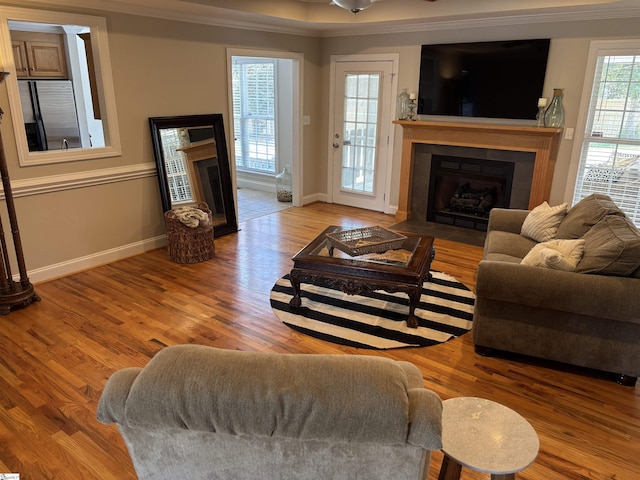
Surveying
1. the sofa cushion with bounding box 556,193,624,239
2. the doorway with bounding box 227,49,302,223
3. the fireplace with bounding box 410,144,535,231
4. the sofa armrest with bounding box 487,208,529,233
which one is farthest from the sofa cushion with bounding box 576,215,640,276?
the doorway with bounding box 227,49,302,223

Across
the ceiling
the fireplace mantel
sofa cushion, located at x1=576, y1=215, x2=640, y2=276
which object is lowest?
sofa cushion, located at x1=576, y1=215, x2=640, y2=276

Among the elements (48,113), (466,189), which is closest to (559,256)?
(466,189)

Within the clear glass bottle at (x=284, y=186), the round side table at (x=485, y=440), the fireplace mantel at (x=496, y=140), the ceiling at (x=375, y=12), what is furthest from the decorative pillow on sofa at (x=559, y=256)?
the clear glass bottle at (x=284, y=186)

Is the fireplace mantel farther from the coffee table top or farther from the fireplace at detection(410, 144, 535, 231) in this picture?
the coffee table top

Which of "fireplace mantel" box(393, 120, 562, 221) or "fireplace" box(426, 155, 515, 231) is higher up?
"fireplace mantel" box(393, 120, 562, 221)

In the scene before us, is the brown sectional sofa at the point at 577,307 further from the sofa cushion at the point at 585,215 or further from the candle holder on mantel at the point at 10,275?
the candle holder on mantel at the point at 10,275

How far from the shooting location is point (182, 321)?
339 centimetres

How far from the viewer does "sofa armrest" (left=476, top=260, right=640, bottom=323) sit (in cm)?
249

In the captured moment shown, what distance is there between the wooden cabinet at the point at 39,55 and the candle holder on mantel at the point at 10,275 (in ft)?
6.44

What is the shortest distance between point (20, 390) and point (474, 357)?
268 cm

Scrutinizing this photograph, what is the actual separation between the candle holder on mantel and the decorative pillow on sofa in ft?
11.7

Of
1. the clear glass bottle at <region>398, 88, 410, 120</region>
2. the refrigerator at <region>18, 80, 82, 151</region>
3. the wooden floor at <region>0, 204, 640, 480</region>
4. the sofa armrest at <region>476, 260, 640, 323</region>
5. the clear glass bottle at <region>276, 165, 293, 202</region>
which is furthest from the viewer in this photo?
the clear glass bottle at <region>276, 165, 293, 202</region>

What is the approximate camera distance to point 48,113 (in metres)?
5.23

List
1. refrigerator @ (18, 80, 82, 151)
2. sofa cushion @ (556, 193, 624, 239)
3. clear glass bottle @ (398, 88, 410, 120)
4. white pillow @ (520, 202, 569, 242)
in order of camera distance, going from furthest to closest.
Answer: clear glass bottle @ (398, 88, 410, 120), refrigerator @ (18, 80, 82, 151), white pillow @ (520, 202, 569, 242), sofa cushion @ (556, 193, 624, 239)
